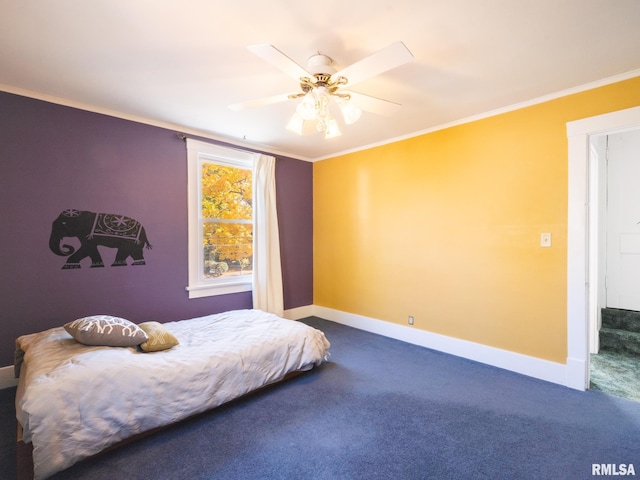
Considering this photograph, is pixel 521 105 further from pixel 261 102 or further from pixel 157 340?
pixel 157 340

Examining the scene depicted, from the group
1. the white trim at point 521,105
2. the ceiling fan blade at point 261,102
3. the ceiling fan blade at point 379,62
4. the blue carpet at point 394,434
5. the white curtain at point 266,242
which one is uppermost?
the white trim at point 521,105

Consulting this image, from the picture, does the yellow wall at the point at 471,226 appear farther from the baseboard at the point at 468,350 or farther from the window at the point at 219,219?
the window at the point at 219,219

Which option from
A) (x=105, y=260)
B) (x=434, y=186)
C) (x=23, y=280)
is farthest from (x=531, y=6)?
(x=23, y=280)

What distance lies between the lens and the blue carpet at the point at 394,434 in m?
1.63

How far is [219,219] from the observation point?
3.75 m

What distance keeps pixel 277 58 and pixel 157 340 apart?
A: 6.98 ft

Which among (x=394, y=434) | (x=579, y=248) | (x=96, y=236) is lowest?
(x=394, y=434)

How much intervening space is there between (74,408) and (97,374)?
184 millimetres

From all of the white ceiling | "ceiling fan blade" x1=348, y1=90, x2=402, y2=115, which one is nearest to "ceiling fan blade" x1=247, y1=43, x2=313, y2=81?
the white ceiling

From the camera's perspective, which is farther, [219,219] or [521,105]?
[219,219]

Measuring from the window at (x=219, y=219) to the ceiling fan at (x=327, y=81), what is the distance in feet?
5.37

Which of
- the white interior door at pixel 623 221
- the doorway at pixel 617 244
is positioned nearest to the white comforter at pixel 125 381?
the doorway at pixel 617 244

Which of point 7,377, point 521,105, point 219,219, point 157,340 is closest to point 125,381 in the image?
point 157,340

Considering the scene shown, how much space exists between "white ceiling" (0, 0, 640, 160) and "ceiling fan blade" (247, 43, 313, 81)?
9.7 inches
